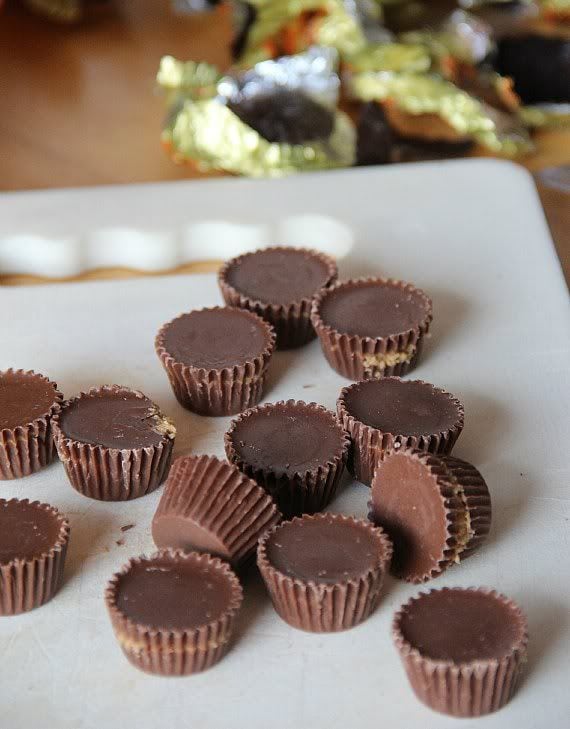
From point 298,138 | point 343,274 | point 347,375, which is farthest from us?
point 298,138

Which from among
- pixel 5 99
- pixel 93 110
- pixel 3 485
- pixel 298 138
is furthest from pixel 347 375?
pixel 5 99

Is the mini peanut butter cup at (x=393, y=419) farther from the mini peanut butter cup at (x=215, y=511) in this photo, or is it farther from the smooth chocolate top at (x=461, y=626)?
the smooth chocolate top at (x=461, y=626)

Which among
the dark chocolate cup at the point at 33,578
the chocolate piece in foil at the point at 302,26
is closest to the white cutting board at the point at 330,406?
the dark chocolate cup at the point at 33,578

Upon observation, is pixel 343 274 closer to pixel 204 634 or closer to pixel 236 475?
pixel 236 475

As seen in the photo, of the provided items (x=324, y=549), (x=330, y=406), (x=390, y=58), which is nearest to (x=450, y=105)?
(x=390, y=58)

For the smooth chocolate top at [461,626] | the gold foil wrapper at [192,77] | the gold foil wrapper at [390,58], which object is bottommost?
the smooth chocolate top at [461,626]

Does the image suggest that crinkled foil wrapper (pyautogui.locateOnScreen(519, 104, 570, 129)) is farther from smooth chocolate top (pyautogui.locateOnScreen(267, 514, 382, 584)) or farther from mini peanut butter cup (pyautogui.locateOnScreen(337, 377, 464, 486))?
smooth chocolate top (pyautogui.locateOnScreen(267, 514, 382, 584))

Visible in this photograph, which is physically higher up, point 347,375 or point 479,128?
point 479,128
